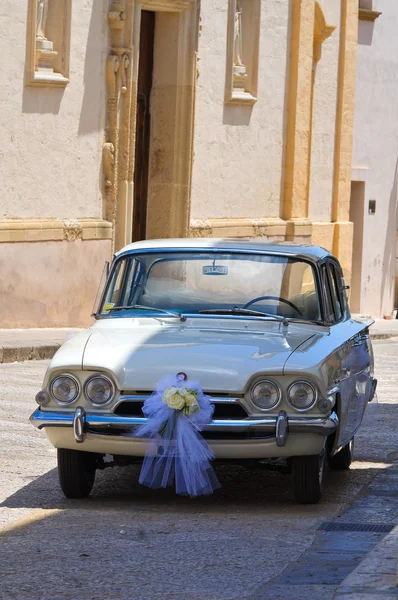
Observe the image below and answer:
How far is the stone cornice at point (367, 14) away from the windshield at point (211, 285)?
19589 mm

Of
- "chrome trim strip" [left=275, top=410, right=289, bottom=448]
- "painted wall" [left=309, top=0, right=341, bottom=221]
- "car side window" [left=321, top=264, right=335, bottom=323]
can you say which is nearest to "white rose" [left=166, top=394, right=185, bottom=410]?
"chrome trim strip" [left=275, top=410, right=289, bottom=448]

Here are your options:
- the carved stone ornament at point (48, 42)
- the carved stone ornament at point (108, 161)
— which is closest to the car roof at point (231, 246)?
the carved stone ornament at point (48, 42)

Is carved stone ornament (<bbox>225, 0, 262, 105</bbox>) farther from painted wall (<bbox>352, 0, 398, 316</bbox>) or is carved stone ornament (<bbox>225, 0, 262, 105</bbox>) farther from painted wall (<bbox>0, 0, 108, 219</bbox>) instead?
painted wall (<bbox>352, 0, 398, 316</bbox>)

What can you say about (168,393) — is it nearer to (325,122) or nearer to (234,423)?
(234,423)

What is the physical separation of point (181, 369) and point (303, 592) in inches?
86.0

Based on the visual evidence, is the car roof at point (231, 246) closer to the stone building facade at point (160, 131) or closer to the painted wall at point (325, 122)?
the stone building facade at point (160, 131)

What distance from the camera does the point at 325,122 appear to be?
26844mm

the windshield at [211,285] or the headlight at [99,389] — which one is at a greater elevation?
the windshield at [211,285]

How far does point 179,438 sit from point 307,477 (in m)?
0.84

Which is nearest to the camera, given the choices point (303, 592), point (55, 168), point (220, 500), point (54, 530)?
point (303, 592)

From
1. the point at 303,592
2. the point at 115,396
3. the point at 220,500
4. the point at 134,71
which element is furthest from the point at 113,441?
the point at 134,71

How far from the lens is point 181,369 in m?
8.33

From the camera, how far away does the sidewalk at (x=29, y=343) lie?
16266 millimetres

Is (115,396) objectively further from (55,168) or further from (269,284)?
(55,168)
